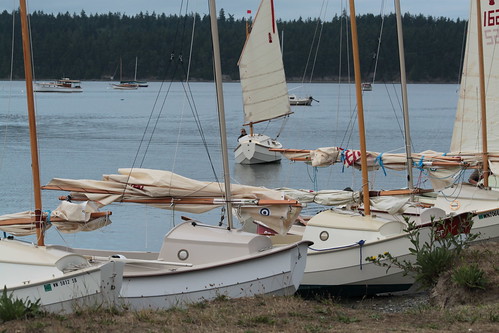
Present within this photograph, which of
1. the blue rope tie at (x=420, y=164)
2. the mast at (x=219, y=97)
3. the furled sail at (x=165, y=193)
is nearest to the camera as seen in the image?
the mast at (x=219, y=97)

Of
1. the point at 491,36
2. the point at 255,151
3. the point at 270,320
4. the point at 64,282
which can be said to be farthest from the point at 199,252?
the point at 255,151

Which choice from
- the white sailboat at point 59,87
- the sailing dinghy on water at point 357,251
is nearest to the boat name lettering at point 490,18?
the sailing dinghy on water at point 357,251

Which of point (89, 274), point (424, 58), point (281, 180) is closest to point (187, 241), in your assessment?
point (89, 274)

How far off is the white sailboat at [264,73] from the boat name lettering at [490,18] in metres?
8.95

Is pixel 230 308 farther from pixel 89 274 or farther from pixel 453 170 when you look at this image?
pixel 453 170

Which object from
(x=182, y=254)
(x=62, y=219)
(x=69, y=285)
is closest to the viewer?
(x=69, y=285)

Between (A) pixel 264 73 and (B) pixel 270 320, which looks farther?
(A) pixel 264 73

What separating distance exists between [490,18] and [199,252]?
15.9 meters

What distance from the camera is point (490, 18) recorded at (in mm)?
30672

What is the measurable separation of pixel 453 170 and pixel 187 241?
961cm

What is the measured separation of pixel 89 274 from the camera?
15773 mm

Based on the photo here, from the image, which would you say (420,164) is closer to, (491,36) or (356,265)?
(356,265)

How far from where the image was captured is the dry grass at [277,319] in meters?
12.7

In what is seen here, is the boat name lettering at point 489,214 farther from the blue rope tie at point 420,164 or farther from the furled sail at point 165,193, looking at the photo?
the furled sail at point 165,193
